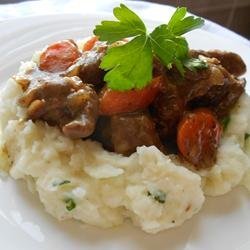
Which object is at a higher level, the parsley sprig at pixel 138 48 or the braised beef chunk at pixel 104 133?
the parsley sprig at pixel 138 48

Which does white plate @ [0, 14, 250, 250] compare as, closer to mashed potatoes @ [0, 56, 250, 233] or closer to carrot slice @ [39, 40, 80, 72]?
mashed potatoes @ [0, 56, 250, 233]

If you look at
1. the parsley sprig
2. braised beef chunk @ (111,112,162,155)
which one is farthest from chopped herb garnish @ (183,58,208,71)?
braised beef chunk @ (111,112,162,155)

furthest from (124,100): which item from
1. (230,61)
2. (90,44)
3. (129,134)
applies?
(230,61)

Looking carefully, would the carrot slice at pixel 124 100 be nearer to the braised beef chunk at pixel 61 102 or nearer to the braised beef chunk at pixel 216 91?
the braised beef chunk at pixel 61 102

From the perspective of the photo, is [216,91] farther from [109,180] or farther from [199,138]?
[109,180]

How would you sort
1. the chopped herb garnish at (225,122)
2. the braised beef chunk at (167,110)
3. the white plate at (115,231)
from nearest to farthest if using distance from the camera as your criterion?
the white plate at (115,231) < the braised beef chunk at (167,110) < the chopped herb garnish at (225,122)

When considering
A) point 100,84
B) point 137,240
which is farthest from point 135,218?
point 100,84

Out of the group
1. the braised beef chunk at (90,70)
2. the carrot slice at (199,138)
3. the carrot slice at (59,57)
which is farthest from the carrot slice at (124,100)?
the carrot slice at (59,57)
